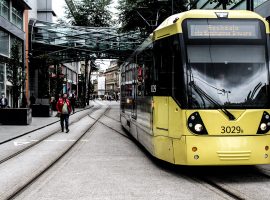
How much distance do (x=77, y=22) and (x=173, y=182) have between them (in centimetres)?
5457

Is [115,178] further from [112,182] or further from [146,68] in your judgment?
[146,68]

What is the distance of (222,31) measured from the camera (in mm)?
9172

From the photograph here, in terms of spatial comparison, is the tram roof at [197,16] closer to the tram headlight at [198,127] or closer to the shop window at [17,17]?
the tram headlight at [198,127]

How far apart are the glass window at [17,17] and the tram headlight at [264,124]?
110ft

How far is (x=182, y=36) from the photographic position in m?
9.13

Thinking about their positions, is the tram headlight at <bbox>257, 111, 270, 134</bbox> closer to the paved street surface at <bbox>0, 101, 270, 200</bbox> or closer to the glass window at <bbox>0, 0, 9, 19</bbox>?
the paved street surface at <bbox>0, 101, 270, 200</bbox>

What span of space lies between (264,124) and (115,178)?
282 centimetres

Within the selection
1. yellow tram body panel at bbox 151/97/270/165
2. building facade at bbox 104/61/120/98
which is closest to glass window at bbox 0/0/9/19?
yellow tram body panel at bbox 151/97/270/165

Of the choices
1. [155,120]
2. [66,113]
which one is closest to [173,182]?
[155,120]

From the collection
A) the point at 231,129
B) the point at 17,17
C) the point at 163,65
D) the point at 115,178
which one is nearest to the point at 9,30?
the point at 17,17

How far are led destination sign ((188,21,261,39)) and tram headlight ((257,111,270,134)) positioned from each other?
1.47 metres

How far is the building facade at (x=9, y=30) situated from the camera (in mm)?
35781

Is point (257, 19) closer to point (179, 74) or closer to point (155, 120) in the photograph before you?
point (179, 74)

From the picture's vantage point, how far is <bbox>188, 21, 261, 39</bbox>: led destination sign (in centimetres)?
914
